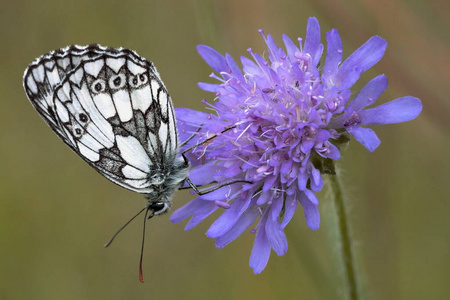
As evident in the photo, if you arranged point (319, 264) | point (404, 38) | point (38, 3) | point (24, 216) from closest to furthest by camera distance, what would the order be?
1. point (319, 264)
2. point (404, 38)
3. point (24, 216)
4. point (38, 3)

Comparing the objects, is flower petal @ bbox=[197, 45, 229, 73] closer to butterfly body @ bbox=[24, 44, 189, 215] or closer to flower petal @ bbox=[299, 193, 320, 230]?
butterfly body @ bbox=[24, 44, 189, 215]

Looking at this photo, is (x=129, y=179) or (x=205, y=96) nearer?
(x=129, y=179)

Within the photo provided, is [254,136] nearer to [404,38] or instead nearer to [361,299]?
[361,299]

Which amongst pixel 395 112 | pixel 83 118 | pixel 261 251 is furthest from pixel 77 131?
pixel 395 112

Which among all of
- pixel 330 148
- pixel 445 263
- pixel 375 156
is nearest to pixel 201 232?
pixel 375 156

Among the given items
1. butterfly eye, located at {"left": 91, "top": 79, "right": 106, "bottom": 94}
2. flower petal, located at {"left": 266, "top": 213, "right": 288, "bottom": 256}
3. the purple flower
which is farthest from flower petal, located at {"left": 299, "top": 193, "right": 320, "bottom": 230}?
butterfly eye, located at {"left": 91, "top": 79, "right": 106, "bottom": 94}

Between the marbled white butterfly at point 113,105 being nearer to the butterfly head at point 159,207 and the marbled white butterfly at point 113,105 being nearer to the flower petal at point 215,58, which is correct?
the butterfly head at point 159,207

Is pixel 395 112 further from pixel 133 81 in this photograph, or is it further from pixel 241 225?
pixel 133 81

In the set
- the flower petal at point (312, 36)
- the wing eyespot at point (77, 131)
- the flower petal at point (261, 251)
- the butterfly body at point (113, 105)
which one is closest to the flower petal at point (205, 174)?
the butterfly body at point (113, 105)
